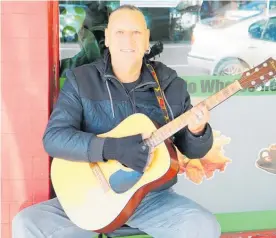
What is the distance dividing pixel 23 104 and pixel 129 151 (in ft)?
2.77

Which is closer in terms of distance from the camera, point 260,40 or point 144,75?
point 144,75

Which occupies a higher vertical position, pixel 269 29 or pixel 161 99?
pixel 269 29

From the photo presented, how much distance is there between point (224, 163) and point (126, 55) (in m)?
1.24

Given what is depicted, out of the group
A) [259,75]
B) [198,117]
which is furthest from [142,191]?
[259,75]

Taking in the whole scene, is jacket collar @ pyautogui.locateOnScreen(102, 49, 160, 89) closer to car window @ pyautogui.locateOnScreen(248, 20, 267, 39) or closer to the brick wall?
the brick wall

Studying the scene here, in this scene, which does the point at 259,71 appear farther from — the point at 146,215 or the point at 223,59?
the point at 223,59

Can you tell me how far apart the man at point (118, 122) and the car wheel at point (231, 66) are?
766 mm

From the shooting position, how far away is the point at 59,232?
2486mm

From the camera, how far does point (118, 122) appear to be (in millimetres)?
2650

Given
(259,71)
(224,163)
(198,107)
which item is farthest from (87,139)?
(224,163)

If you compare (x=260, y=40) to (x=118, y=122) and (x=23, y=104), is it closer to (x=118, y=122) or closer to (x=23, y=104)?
(x=118, y=122)

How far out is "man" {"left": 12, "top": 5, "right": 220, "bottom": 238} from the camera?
2.40 m

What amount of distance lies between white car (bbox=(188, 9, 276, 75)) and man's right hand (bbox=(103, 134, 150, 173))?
1136mm

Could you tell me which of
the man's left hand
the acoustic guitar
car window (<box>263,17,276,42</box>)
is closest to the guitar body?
the acoustic guitar
